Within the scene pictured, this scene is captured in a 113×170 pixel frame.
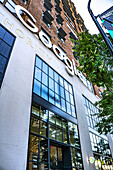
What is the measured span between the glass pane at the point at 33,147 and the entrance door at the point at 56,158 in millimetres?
2364

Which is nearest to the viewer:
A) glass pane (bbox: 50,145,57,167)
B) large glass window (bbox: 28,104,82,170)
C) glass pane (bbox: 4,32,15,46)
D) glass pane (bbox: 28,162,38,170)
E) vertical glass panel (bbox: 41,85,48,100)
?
glass pane (bbox: 28,162,38,170)

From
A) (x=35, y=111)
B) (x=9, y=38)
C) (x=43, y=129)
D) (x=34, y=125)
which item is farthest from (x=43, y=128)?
(x=9, y=38)

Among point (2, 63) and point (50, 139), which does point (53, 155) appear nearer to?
point (50, 139)

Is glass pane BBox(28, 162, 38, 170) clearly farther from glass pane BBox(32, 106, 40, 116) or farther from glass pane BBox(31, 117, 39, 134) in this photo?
glass pane BBox(32, 106, 40, 116)

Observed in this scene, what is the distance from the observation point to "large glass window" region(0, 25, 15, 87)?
8412 millimetres

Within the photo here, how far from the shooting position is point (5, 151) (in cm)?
608

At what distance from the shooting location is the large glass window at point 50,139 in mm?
8062

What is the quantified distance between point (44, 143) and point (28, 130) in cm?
213

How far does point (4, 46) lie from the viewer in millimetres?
9336

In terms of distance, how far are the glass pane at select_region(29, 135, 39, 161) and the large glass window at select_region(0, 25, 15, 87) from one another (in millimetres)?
4643

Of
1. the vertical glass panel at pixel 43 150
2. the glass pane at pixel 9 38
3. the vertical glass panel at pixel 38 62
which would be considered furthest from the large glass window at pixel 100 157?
the glass pane at pixel 9 38

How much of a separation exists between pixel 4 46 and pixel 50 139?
8.48 meters

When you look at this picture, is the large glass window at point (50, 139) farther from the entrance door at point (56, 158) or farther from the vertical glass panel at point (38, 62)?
the vertical glass panel at point (38, 62)

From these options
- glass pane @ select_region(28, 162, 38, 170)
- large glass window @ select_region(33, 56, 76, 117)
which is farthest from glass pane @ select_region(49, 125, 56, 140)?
glass pane @ select_region(28, 162, 38, 170)
